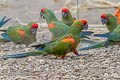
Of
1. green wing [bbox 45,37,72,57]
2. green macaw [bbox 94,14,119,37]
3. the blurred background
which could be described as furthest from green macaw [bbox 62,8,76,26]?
the blurred background

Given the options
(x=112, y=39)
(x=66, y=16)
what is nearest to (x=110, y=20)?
(x=112, y=39)

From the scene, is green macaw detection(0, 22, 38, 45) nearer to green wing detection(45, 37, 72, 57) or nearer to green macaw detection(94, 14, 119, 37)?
green wing detection(45, 37, 72, 57)

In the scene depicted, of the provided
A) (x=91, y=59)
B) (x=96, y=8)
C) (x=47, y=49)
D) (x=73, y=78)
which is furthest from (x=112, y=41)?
(x=96, y=8)

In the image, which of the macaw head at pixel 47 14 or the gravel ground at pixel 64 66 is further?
A: the macaw head at pixel 47 14

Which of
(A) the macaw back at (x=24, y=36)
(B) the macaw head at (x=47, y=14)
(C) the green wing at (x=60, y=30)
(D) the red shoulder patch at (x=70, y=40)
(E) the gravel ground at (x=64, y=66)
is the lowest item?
(E) the gravel ground at (x=64, y=66)

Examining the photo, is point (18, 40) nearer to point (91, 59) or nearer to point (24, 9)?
point (91, 59)

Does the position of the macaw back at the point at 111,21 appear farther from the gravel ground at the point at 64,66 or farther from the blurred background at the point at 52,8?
the blurred background at the point at 52,8

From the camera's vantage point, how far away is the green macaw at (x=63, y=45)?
513cm

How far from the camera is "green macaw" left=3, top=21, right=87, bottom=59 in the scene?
513cm

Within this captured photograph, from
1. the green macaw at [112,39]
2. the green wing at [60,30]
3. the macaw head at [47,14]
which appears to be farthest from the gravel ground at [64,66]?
the macaw head at [47,14]

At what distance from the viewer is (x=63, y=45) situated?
5141 millimetres

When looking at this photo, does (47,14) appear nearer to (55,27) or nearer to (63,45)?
(55,27)

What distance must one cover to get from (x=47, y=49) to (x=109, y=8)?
510cm

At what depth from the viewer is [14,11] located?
11141 mm
